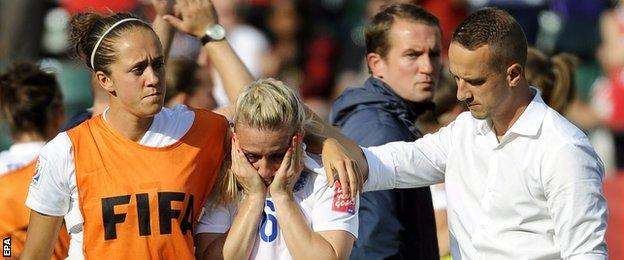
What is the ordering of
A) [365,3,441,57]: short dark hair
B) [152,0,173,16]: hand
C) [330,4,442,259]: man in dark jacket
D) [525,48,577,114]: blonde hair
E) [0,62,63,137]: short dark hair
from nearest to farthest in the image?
[330,4,442,259]: man in dark jacket
[152,0,173,16]: hand
[365,3,441,57]: short dark hair
[0,62,63,137]: short dark hair
[525,48,577,114]: blonde hair

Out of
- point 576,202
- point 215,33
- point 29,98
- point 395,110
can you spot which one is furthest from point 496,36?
point 29,98

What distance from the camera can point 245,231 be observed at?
5.45m

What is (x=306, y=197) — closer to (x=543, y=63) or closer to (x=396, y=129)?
(x=396, y=129)

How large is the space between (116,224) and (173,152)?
38 cm

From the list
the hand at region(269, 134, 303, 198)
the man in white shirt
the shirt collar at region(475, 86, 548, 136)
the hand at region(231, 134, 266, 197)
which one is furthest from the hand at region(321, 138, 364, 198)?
the shirt collar at region(475, 86, 548, 136)

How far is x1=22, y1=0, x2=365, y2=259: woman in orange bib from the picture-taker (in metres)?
5.43

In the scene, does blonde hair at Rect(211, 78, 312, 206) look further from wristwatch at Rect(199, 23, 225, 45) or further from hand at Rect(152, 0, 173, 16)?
hand at Rect(152, 0, 173, 16)

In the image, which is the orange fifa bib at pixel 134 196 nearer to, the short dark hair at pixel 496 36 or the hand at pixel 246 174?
the hand at pixel 246 174

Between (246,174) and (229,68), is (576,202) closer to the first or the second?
(246,174)

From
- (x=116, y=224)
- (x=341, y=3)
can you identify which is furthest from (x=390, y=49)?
(x=341, y=3)

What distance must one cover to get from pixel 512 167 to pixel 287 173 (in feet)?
2.95

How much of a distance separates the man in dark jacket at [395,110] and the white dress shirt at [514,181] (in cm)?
49

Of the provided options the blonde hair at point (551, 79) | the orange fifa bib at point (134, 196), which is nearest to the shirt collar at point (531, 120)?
the orange fifa bib at point (134, 196)

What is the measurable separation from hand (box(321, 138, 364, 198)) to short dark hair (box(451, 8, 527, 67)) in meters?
0.66
